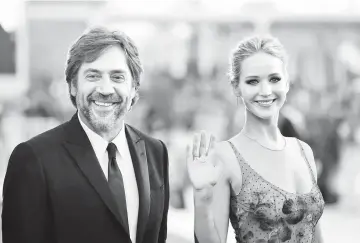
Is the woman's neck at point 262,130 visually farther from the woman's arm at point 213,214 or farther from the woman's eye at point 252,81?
the woman's arm at point 213,214

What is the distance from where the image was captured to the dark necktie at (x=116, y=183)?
1.58 meters

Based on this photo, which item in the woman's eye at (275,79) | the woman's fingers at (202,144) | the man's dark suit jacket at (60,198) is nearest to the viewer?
the man's dark suit jacket at (60,198)

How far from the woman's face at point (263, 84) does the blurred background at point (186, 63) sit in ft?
11.6

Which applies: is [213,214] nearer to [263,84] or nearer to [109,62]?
[263,84]

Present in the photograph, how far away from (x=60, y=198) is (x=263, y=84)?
730mm

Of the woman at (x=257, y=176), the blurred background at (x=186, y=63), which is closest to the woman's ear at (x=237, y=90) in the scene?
the woman at (x=257, y=176)

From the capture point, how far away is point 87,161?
1.60 metres

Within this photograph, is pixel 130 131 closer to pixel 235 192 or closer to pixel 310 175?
pixel 235 192

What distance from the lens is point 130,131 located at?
1758 mm

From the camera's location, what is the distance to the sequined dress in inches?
67.2

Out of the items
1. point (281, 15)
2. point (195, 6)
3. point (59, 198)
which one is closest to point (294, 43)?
point (281, 15)

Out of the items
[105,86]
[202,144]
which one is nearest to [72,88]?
[105,86]

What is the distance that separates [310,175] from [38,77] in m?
4.29

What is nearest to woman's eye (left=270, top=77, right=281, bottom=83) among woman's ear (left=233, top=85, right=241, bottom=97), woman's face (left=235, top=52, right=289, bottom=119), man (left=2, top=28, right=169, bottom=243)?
woman's face (left=235, top=52, right=289, bottom=119)
